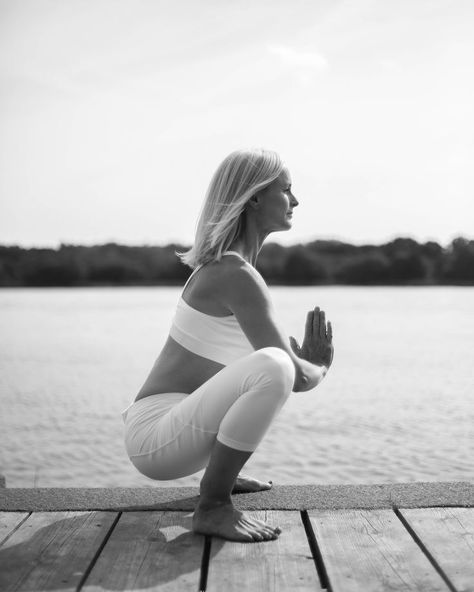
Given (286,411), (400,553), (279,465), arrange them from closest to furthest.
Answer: (400,553) < (279,465) < (286,411)

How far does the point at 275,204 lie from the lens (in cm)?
268

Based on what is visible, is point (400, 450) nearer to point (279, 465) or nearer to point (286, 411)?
point (279, 465)

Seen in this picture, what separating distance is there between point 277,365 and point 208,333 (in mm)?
342

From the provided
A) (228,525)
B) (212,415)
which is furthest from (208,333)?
(228,525)

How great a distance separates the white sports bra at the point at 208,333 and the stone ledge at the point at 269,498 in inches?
20.4

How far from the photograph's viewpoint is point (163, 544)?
2309mm

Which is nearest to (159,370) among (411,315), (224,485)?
(224,485)

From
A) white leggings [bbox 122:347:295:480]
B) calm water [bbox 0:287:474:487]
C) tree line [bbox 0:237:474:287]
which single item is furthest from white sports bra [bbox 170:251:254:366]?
tree line [bbox 0:237:474:287]

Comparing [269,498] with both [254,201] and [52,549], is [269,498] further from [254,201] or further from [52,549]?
[254,201]

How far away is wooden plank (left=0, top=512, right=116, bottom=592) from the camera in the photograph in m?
2.04

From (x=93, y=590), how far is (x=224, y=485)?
54 cm

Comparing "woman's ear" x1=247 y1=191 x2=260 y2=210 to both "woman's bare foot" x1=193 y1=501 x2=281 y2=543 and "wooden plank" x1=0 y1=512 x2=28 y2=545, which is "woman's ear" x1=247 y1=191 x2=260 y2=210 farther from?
"wooden plank" x1=0 y1=512 x2=28 y2=545

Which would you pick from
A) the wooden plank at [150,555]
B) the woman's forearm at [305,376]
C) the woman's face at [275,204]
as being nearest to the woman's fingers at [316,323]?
the woman's forearm at [305,376]

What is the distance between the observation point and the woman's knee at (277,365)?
2.29 meters
